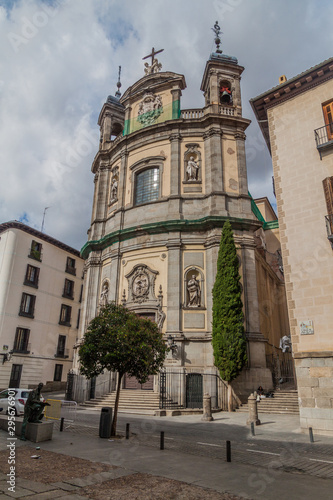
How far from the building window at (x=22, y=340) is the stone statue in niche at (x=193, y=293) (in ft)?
61.4

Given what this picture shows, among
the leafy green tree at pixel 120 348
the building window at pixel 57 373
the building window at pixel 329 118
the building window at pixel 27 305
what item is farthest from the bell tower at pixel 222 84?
the building window at pixel 57 373

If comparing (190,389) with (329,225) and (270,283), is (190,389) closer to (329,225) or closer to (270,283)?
(329,225)

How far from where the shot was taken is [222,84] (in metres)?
27.7

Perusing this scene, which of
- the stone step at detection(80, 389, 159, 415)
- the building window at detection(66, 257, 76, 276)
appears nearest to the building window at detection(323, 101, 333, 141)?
the stone step at detection(80, 389, 159, 415)

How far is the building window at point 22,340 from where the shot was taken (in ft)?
106

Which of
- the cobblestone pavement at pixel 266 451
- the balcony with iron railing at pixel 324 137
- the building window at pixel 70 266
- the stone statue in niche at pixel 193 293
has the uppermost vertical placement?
the building window at pixel 70 266

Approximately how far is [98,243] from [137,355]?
54.4ft

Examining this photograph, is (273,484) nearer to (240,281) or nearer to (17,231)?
(240,281)

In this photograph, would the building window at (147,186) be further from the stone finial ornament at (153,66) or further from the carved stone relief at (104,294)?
the stone finial ornament at (153,66)

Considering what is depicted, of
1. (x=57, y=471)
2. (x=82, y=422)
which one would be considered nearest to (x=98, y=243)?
(x=82, y=422)

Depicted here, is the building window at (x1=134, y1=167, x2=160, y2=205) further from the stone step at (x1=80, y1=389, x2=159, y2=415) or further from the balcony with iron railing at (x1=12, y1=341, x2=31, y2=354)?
the balcony with iron railing at (x1=12, y1=341, x2=31, y2=354)

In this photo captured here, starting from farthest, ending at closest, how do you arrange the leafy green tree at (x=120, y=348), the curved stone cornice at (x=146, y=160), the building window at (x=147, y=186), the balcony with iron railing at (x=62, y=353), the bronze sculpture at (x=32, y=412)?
the balcony with iron railing at (x=62, y=353) < the curved stone cornice at (x=146, y=160) < the building window at (x=147, y=186) < the leafy green tree at (x=120, y=348) < the bronze sculpture at (x=32, y=412)

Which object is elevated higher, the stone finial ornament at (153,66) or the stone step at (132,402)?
the stone finial ornament at (153,66)

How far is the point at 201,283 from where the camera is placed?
21906 millimetres
